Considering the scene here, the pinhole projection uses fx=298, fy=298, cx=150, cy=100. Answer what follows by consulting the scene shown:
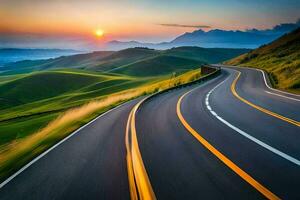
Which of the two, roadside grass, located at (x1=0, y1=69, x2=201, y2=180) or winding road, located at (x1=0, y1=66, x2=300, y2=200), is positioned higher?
winding road, located at (x1=0, y1=66, x2=300, y2=200)

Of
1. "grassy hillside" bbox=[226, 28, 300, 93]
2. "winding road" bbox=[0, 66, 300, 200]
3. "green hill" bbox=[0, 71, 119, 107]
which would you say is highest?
"winding road" bbox=[0, 66, 300, 200]

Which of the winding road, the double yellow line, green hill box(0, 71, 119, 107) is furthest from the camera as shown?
green hill box(0, 71, 119, 107)

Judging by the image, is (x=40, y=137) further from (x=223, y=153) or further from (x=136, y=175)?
(x=223, y=153)

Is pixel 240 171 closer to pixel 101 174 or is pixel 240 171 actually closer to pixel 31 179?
pixel 101 174

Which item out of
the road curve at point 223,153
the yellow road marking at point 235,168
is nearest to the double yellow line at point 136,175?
the road curve at point 223,153

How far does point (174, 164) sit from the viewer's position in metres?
7.69

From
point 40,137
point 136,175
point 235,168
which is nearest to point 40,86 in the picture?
point 40,137

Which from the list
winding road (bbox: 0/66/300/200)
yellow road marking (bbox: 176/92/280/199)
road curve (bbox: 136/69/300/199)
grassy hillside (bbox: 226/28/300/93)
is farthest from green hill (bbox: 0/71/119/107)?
yellow road marking (bbox: 176/92/280/199)

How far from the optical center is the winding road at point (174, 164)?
19.9 ft

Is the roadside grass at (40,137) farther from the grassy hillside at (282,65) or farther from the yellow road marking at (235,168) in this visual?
the grassy hillside at (282,65)

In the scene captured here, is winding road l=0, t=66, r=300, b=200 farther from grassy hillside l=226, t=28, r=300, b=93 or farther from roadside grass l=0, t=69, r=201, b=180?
grassy hillside l=226, t=28, r=300, b=93

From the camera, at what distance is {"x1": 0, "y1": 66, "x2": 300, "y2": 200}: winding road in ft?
19.9

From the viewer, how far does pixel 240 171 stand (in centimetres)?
684

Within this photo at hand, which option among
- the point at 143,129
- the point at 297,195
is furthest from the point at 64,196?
the point at 143,129
